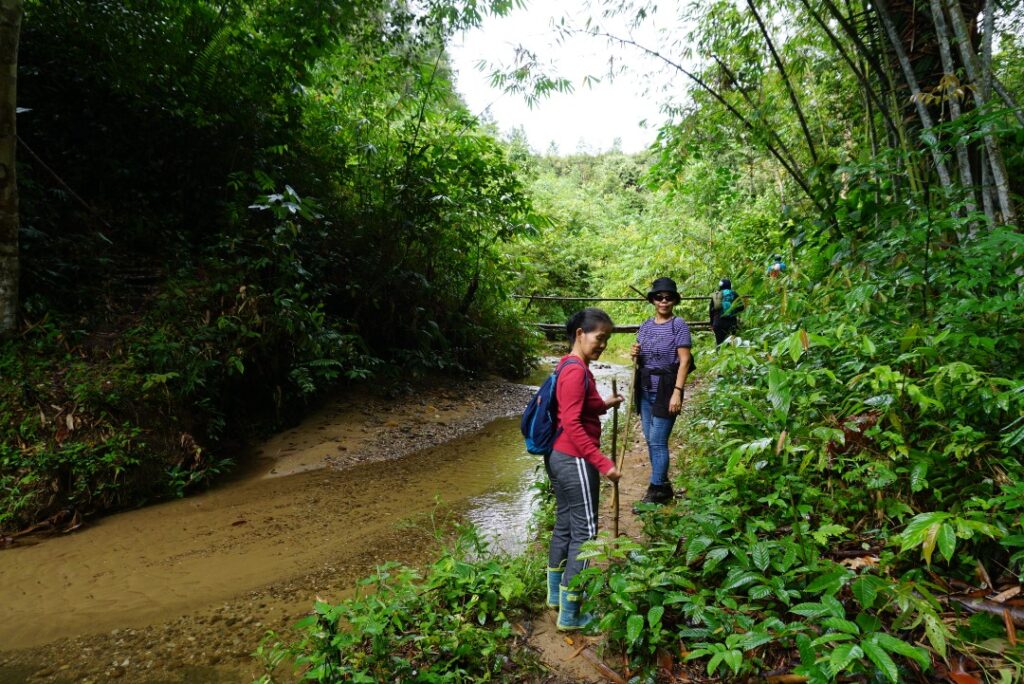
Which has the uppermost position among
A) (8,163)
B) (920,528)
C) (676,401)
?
(8,163)

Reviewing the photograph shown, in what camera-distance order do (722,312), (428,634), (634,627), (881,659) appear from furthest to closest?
(722,312), (428,634), (634,627), (881,659)

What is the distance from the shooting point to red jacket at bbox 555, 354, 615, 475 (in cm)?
267

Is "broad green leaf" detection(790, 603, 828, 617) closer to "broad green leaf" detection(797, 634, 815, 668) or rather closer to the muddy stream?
"broad green leaf" detection(797, 634, 815, 668)

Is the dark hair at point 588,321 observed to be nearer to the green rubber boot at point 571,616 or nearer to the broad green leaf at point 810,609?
the green rubber boot at point 571,616

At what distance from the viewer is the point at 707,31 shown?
5793 millimetres

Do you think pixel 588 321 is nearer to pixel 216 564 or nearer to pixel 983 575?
pixel 983 575

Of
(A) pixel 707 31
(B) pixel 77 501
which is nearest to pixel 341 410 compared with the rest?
(B) pixel 77 501

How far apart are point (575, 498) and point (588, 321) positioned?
92 centimetres

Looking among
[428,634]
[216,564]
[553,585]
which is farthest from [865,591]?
[216,564]

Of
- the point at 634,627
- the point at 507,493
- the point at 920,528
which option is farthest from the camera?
the point at 507,493

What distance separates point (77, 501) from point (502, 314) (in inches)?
307

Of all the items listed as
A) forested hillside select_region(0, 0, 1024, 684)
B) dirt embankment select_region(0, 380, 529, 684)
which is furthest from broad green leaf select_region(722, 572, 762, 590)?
dirt embankment select_region(0, 380, 529, 684)

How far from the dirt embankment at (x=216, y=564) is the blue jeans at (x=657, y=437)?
6.14ft

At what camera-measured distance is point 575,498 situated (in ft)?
9.06
